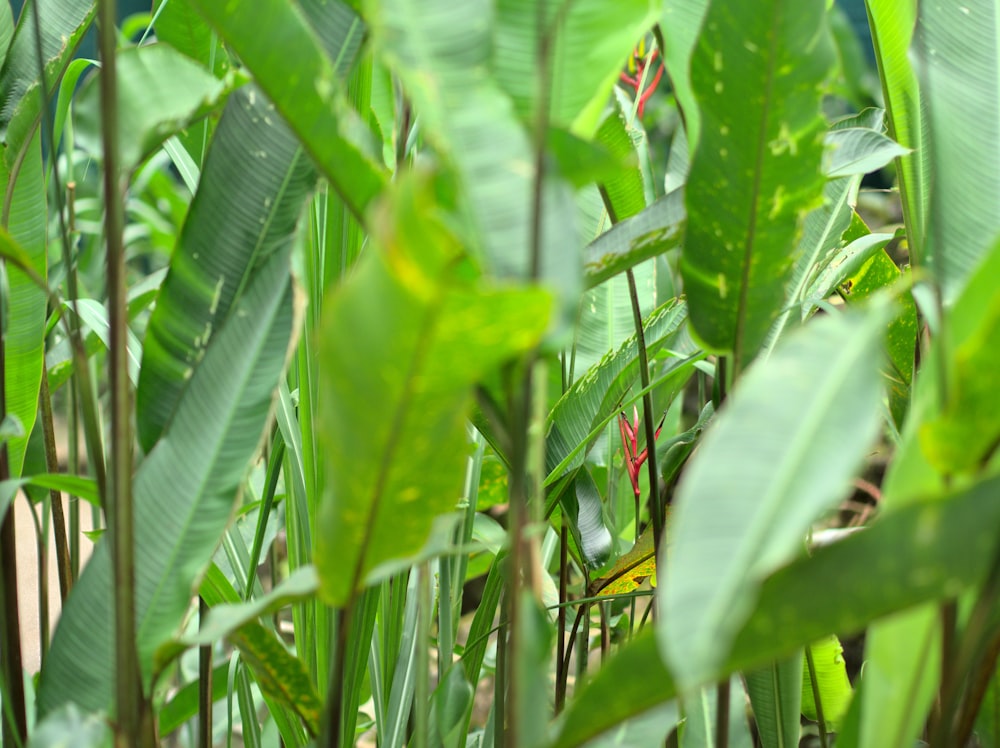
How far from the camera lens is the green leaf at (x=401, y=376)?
0.27m

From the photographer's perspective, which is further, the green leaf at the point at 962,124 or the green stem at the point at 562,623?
the green stem at the point at 562,623

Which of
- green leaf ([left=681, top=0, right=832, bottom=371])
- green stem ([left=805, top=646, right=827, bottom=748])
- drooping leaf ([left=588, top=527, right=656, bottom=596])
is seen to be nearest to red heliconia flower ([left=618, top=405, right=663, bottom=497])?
drooping leaf ([left=588, top=527, right=656, bottom=596])

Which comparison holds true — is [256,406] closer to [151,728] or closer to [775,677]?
[151,728]

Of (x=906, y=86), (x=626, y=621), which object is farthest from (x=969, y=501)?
(x=626, y=621)

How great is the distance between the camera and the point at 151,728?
44cm

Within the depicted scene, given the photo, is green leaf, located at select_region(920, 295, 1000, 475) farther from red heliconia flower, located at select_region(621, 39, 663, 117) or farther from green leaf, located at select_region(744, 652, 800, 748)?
red heliconia flower, located at select_region(621, 39, 663, 117)

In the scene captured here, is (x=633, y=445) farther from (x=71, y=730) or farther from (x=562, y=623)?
(x=71, y=730)

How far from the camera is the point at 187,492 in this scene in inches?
16.2

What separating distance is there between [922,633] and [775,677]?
0.25 metres

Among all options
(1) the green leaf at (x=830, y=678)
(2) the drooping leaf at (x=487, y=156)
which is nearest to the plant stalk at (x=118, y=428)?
(2) the drooping leaf at (x=487, y=156)

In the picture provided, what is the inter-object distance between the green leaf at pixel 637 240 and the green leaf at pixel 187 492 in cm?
14

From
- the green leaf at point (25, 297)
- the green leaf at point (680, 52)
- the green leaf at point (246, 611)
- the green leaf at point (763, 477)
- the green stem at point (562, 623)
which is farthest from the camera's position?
the green stem at point (562, 623)

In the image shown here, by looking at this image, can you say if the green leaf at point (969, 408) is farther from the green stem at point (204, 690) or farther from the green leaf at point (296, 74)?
the green stem at point (204, 690)

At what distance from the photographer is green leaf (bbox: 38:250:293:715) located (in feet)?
1.34
